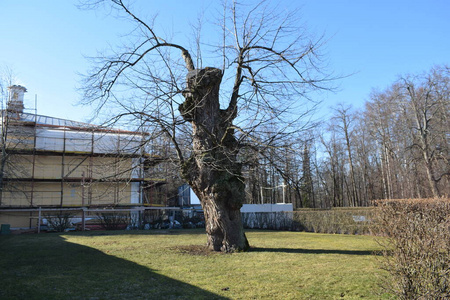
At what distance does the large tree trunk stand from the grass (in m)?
0.73

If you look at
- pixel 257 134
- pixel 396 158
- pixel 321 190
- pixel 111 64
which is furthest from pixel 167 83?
pixel 321 190

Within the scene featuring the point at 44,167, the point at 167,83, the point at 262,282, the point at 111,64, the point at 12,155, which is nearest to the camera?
the point at 262,282

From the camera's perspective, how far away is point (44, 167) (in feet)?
89.5

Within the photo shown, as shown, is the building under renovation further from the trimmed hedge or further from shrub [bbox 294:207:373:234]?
shrub [bbox 294:207:373:234]

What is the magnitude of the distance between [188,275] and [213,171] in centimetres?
384

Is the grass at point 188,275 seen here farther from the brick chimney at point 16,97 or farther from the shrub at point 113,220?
the brick chimney at point 16,97

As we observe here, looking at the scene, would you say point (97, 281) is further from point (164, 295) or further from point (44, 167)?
point (44, 167)

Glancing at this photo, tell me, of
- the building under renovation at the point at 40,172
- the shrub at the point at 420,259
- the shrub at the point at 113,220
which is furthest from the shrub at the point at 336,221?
the shrub at the point at 420,259

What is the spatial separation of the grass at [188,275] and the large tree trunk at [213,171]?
730 millimetres

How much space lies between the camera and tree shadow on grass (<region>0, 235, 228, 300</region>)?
18.2 feet

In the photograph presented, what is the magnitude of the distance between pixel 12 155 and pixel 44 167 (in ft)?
9.72

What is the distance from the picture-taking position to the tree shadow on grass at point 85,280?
219 inches

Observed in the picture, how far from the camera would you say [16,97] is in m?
27.0

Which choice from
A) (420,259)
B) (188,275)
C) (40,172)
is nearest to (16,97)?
(40,172)
